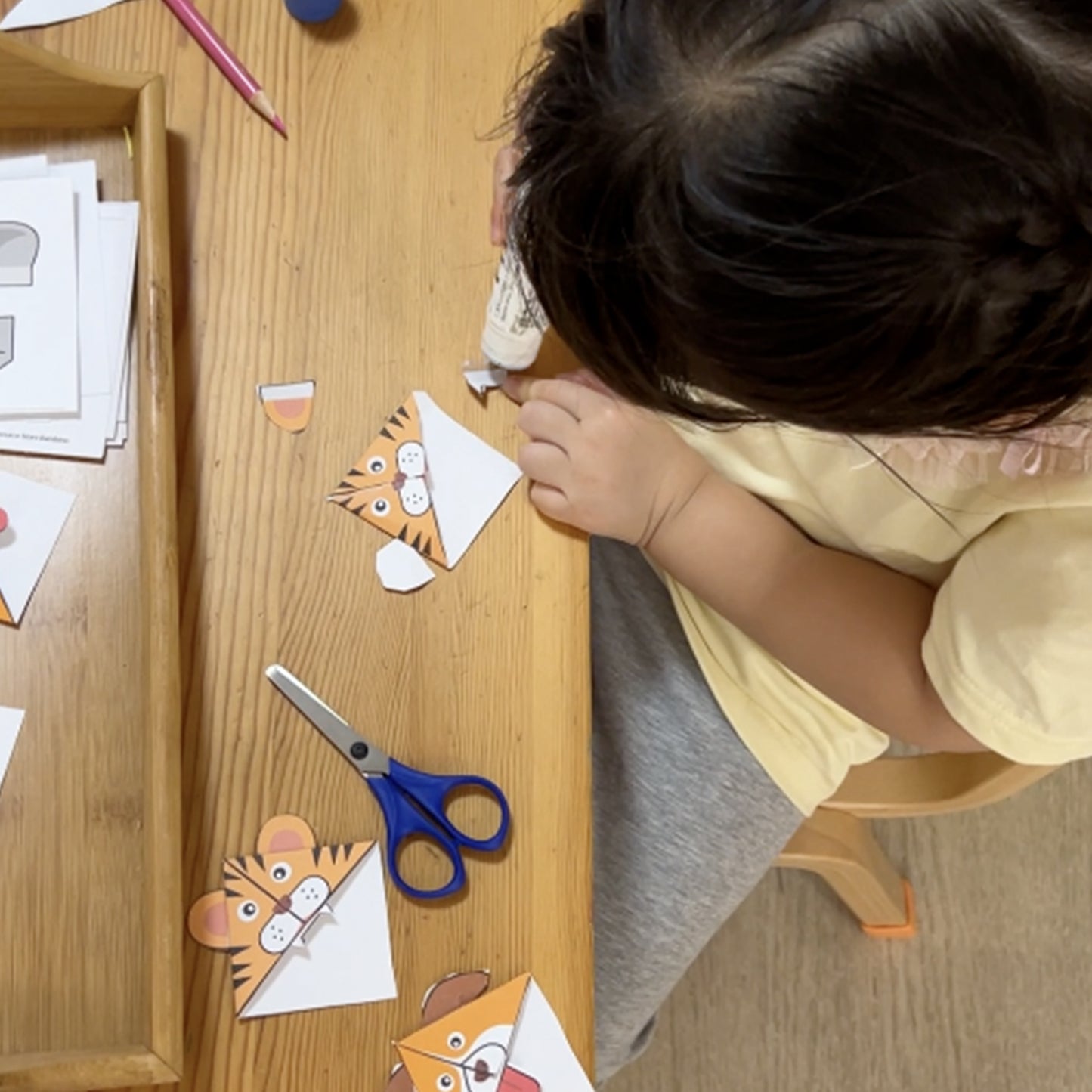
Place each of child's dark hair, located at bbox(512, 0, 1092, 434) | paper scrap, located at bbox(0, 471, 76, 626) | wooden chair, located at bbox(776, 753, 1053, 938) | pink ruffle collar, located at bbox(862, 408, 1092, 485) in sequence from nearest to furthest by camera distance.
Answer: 1. child's dark hair, located at bbox(512, 0, 1092, 434)
2. pink ruffle collar, located at bbox(862, 408, 1092, 485)
3. paper scrap, located at bbox(0, 471, 76, 626)
4. wooden chair, located at bbox(776, 753, 1053, 938)

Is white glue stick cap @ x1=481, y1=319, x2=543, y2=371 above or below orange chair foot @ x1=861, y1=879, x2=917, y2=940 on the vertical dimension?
above

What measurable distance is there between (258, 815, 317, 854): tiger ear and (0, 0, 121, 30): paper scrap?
1.51 ft

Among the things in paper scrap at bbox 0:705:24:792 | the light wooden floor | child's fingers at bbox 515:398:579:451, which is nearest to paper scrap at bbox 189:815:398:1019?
paper scrap at bbox 0:705:24:792

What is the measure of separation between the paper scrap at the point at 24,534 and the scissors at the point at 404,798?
0.14 m

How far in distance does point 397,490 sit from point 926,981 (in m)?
0.92

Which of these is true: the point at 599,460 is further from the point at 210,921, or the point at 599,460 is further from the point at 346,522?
the point at 210,921

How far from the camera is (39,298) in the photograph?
0.64m

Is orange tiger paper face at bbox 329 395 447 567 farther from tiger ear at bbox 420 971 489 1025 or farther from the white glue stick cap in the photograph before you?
tiger ear at bbox 420 971 489 1025

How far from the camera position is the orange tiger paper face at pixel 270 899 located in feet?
1.85

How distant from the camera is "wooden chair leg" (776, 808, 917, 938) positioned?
991 millimetres

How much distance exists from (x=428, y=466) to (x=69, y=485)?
0.61ft

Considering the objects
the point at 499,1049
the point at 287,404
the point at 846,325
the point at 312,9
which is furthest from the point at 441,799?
the point at 312,9

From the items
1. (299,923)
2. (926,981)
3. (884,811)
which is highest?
(299,923)

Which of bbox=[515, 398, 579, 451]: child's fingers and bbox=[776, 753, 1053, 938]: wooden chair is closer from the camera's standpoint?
bbox=[515, 398, 579, 451]: child's fingers
